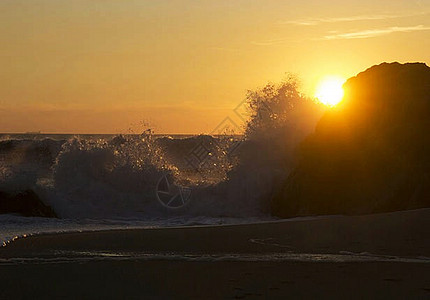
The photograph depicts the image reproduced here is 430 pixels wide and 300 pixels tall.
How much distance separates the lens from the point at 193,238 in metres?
8.80

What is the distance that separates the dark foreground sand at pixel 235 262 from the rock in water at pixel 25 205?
3.98 meters

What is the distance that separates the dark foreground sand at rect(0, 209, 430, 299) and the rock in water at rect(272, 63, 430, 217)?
1599 millimetres

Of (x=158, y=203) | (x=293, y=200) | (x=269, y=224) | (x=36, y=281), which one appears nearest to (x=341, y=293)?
(x=36, y=281)

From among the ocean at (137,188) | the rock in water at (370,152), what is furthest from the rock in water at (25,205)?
the rock in water at (370,152)

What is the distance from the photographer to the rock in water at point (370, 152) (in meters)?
11.2

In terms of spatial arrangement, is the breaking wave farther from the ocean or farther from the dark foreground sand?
the dark foreground sand

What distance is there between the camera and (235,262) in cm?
691

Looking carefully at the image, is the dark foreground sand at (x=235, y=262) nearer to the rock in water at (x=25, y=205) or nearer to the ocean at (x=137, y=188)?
the ocean at (x=137, y=188)

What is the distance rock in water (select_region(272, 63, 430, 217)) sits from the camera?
11.2 metres

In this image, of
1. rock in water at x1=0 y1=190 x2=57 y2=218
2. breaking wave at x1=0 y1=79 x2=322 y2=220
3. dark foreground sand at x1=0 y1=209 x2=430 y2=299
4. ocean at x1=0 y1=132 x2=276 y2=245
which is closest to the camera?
dark foreground sand at x1=0 y1=209 x2=430 y2=299

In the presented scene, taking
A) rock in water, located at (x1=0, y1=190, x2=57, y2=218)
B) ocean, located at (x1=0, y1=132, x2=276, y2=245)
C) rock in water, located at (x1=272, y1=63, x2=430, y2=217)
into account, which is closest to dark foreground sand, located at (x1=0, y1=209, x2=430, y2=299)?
rock in water, located at (x1=272, y1=63, x2=430, y2=217)

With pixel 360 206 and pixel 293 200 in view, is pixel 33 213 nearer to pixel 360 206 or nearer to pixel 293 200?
pixel 293 200

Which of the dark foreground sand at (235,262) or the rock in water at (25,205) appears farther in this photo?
the rock in water at (25,205)

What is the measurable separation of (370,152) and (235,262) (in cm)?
578
